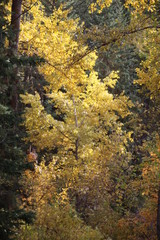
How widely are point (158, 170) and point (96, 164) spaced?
3713 mm

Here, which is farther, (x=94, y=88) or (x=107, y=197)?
(x=94, y=88)

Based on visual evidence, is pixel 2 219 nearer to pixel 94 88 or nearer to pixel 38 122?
pixel 38 122

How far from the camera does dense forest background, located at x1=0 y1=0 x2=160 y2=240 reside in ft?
19.5

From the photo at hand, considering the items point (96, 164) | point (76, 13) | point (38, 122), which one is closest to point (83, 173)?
point (96, 164)

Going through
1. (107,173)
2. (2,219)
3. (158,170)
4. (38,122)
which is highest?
(38,122)

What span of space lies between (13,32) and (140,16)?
251 cm

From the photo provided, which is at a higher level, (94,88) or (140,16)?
(94,88)

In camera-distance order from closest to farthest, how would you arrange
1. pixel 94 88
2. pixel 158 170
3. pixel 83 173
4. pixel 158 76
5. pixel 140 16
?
pixel 140 16 < pixel 158 170 < pixel 158 76 < pixel 83 173 < pixel 94 88

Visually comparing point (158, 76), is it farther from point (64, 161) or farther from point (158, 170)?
point (64, 161)

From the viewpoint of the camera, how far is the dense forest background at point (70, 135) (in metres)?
5.95

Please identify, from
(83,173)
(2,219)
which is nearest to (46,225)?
(2,219)

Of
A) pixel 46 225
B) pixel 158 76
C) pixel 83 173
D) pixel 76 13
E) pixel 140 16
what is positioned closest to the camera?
pixel 140 16

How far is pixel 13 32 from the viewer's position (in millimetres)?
6699

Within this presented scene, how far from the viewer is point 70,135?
1192cm
